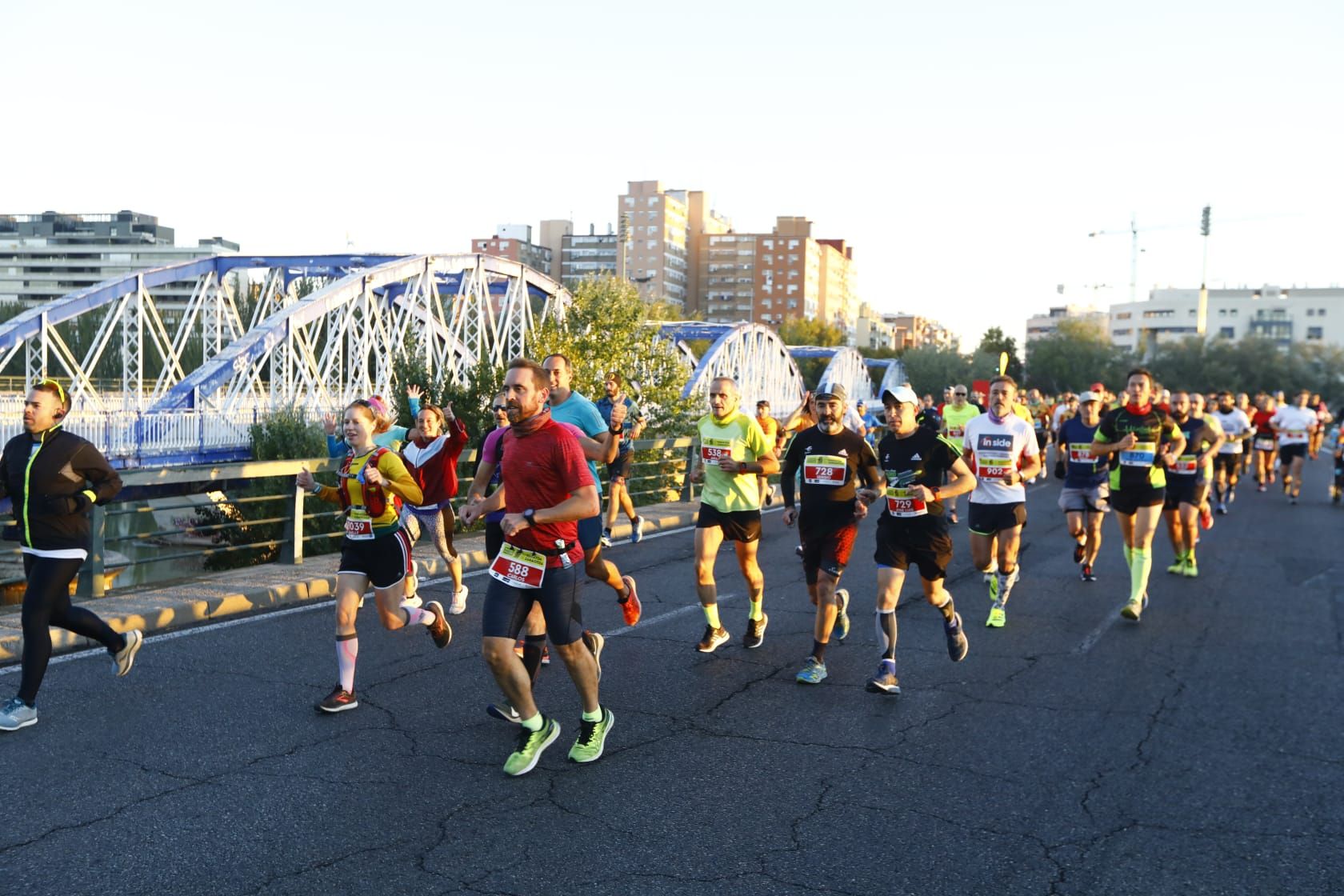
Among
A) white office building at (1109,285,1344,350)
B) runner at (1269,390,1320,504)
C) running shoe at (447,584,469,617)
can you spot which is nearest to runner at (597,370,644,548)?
running shoe at (447,584,469,617)

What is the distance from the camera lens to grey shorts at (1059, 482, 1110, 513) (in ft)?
39.9

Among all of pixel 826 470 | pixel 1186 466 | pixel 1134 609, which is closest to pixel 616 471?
pixel 1186 466

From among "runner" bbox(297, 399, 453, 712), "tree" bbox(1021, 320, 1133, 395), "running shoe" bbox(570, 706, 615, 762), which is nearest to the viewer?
"running shoe" bbox(570, 706, 615, 762)

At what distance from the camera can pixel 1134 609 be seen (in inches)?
405

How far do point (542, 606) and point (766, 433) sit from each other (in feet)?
17.0

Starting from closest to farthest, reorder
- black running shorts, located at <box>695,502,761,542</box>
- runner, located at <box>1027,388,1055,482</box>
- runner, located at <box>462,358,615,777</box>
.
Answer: runner, located at <box>462,358,615,777</box>, black running shorts, located at <box>695,502,761,542</box>, runner, located at <box>1027,388,1055,482</box>

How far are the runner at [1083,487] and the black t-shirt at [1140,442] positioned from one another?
0.78 metres

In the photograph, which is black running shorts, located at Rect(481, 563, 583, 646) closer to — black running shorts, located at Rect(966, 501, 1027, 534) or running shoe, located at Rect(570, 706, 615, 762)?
running shoe, located at Rect(570, 706, 615, 762)

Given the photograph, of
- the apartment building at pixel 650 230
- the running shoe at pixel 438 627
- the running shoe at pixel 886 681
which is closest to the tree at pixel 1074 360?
the apartment building at pixel 650 230

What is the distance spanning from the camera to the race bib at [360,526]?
23.3ft

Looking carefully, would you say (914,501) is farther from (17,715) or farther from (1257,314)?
(1257,314)

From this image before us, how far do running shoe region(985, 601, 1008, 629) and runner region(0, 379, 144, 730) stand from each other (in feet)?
22.0

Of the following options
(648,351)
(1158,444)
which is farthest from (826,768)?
(648,351)

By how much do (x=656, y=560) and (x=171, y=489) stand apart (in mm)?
30369
